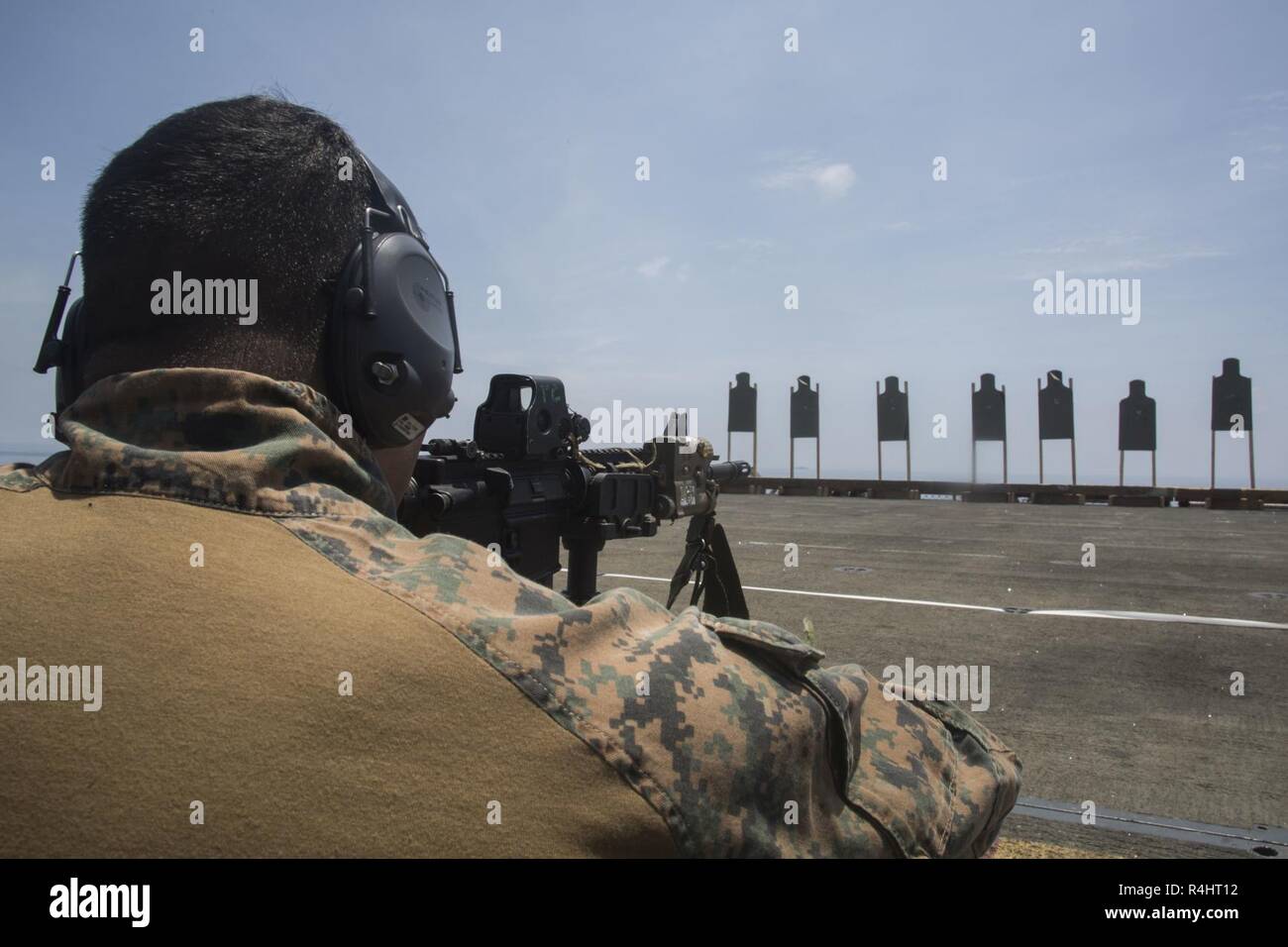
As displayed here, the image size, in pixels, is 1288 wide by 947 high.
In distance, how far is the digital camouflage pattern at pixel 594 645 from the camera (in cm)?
88

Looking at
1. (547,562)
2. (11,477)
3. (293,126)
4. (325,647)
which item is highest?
(293,126)

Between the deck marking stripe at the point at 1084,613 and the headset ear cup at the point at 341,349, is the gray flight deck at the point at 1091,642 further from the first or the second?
the headset ear cup at the point at 341,349

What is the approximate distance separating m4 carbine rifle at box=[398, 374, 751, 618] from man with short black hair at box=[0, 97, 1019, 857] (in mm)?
1857

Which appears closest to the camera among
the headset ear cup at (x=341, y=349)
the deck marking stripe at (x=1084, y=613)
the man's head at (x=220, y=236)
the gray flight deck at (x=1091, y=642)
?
the man's head at (x=220, y=236)

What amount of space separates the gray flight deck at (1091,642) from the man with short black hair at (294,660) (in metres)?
2.43

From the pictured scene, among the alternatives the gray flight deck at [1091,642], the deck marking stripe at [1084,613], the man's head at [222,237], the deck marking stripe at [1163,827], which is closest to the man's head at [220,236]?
the man's head at [222,237]

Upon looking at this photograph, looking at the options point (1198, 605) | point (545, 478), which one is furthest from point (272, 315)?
point (1198, 605)

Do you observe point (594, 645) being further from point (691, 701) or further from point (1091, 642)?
point (1091, 642)

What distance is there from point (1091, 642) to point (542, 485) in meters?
4.51

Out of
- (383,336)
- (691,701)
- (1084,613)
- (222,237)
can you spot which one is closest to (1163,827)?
(691,701)

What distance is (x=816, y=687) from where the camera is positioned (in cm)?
105

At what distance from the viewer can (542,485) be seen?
148 inches
